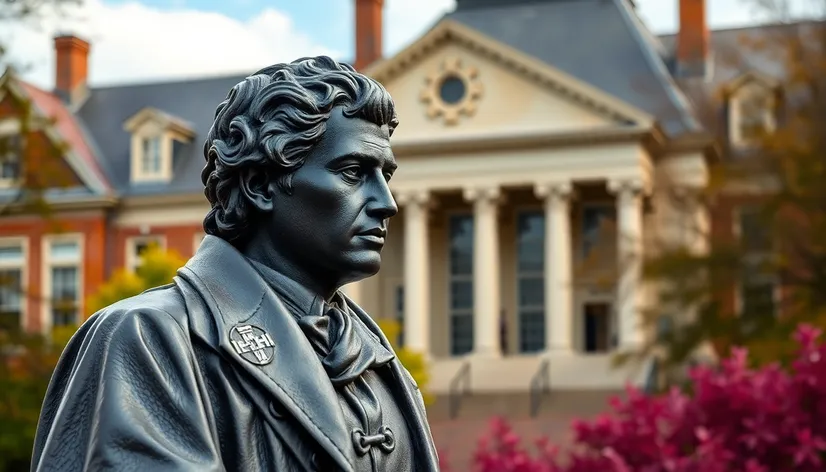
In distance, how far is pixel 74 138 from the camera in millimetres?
51062

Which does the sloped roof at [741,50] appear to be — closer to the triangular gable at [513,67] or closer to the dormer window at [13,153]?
the triangular gable at [513,67]

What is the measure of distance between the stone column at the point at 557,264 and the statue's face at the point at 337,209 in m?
41.5

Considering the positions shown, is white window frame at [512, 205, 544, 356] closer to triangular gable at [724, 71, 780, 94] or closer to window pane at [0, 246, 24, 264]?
triangular gable at [724, 71, 780, 94]

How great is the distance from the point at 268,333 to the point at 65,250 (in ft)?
160

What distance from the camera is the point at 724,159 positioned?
31.0 m

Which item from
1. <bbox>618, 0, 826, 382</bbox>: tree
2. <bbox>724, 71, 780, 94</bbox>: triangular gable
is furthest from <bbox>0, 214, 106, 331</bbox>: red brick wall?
<bbox>618, 0, 826, 382</bbox>: tree

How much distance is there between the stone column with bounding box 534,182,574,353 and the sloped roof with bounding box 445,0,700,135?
3.97 metres

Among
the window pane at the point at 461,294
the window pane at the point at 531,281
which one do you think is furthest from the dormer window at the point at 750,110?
the window pane at the point at 461,294

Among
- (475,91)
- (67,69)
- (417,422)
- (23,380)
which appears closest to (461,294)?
(475,91)

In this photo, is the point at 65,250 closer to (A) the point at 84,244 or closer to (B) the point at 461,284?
(A) the point at 84,244

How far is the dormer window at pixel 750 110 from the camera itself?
26.3 metres

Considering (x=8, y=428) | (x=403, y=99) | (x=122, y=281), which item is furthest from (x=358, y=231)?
(x=403, y=99)

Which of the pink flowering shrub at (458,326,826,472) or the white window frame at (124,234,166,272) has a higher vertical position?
the white window frame at (124,234,166,272)

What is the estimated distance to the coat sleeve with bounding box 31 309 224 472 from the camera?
2.25 meters
